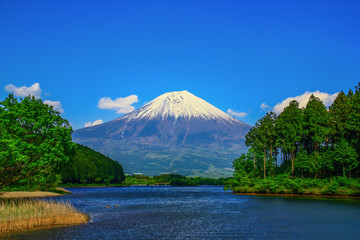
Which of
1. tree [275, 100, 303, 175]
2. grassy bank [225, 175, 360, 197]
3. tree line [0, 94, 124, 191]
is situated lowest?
grassy bank [225, 175, 360, 197]

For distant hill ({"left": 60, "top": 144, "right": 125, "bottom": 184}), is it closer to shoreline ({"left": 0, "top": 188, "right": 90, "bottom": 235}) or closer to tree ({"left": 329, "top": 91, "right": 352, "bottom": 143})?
tree ({"left": 329, "top": 91, "right": 352, "bottom": 143})

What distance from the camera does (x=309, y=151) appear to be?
89.6 metres

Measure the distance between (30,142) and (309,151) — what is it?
238ft

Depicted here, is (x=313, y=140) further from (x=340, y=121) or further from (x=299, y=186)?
(x=299, y=186)

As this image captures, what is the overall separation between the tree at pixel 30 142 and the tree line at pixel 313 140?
53957 millimetres

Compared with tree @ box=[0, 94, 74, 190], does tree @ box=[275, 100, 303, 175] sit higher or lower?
higher

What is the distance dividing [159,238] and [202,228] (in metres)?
6.50

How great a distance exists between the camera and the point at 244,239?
2681 cm

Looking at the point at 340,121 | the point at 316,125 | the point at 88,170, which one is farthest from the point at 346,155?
the point at 88,170

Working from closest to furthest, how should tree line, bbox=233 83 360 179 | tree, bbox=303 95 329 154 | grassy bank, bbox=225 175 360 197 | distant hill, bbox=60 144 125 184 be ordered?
grassy bank, bbox=225 175 360 197, tree line, bbox=233 83 360 179, tree, bbox=303 95 329 154, distant hill, bbox=60 144 125 184

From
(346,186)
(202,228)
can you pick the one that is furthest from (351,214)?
(346,186)

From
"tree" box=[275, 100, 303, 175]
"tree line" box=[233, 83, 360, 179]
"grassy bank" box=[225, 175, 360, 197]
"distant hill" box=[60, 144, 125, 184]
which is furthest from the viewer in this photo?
"distant hill" box=[60, 144, 125, 184]

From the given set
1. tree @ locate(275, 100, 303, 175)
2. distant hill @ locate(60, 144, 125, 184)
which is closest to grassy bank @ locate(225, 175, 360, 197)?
tree @ locate(275, 100, 303, 175)

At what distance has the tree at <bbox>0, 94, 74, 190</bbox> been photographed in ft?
116
